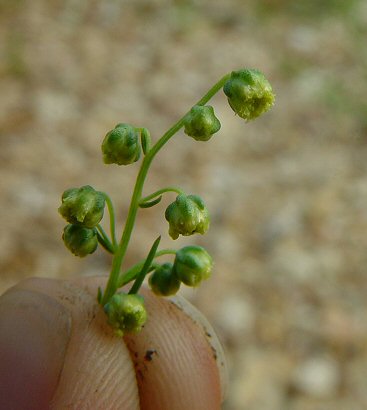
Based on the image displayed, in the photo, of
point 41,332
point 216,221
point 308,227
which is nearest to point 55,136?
point 216,221

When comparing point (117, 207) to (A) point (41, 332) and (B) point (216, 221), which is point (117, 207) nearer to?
(B) point (216, 221)

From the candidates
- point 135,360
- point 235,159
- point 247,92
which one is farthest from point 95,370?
point 235,159

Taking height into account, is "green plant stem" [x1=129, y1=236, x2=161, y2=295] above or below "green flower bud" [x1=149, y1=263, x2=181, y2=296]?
below

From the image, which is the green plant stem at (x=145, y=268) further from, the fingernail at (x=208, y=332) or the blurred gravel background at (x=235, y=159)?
the blurred gravel background at (x=235, y=159)

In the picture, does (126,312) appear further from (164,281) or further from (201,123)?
(201,123)

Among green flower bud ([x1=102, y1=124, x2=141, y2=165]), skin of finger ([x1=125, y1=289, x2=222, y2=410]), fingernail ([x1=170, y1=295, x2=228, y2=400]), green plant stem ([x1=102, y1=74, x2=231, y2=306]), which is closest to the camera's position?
green plant stem ([x1=102, y1=74, x2=231, y2=306])

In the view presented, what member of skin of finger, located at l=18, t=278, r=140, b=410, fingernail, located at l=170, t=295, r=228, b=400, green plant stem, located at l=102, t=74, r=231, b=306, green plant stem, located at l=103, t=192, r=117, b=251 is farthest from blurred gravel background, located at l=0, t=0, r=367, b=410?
green plant stem, located at l=103, t=192, r=117, b=251

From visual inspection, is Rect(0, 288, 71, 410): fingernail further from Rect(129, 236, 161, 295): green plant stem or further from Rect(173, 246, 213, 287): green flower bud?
Rect(173, 246, 213, 287): green flower bud

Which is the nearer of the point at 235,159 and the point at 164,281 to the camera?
the point at 164,281
